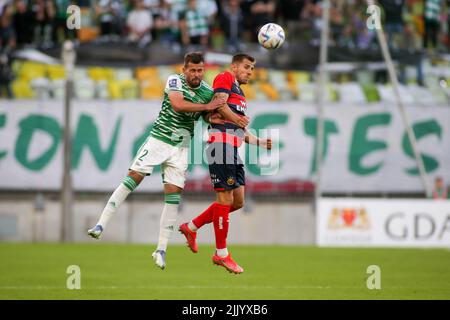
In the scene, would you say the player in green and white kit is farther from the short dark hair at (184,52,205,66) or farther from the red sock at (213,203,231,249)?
the red sock at (213,203,231,249)

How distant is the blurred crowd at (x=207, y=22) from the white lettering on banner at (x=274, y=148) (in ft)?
6.48

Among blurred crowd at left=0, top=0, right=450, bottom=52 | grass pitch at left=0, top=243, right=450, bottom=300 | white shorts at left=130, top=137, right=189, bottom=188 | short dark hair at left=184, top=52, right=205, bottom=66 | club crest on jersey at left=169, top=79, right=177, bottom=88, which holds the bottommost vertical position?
grass pitch at left=0, top=243, right=450, bottom=300

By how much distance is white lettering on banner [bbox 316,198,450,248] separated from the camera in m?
23.2

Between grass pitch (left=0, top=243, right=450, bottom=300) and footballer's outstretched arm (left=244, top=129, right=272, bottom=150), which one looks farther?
footballer's outstretched arm (left=244, top=129, right=272, bottom=150)

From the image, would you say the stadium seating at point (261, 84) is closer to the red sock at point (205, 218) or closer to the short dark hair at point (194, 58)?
the red sock at point (205, 218)

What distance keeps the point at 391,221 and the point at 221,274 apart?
927cm

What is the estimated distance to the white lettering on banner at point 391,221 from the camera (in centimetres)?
2316

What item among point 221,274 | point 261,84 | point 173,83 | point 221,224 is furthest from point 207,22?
point 221,224

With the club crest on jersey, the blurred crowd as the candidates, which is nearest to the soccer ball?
the club crest on jersey

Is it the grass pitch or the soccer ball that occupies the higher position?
the soccer ball

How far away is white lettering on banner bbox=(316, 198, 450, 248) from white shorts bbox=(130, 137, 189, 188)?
10.2m

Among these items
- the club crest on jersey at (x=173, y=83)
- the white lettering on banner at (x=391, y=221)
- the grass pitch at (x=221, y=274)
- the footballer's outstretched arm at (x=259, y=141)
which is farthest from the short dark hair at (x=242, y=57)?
the white lettering on banner at (x=391, y=221)

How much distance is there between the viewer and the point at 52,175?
960 inches
